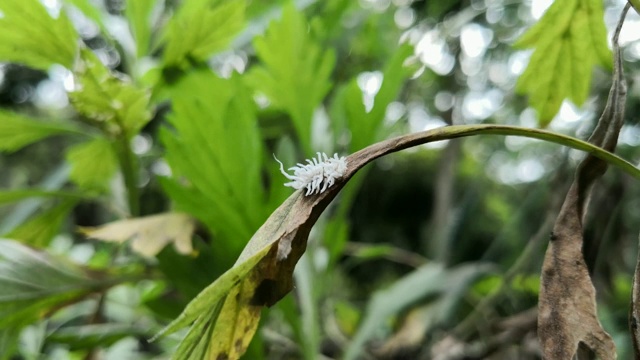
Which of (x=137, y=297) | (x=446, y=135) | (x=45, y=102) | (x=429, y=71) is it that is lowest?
(x=446, y=135)

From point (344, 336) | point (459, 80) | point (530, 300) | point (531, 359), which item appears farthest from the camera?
point (459, 80)

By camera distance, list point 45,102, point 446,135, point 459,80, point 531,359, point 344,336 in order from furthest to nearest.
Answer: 1. point 45,102
2. point 459,80
3. point 344,336
4. point 531,359
5. point 446,135

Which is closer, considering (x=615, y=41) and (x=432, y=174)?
(x=615, y=41)

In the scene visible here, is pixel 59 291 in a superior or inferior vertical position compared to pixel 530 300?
inferior

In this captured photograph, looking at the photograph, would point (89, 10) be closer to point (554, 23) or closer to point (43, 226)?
point (43, 226)

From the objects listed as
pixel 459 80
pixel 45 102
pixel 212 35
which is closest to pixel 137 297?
pixel 212 35

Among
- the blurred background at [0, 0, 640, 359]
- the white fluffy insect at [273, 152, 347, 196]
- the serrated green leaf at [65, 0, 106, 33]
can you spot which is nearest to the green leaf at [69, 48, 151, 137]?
the blurred background at [0, 0, 640, 359]

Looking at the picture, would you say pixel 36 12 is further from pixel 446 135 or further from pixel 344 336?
pixel 344 336
